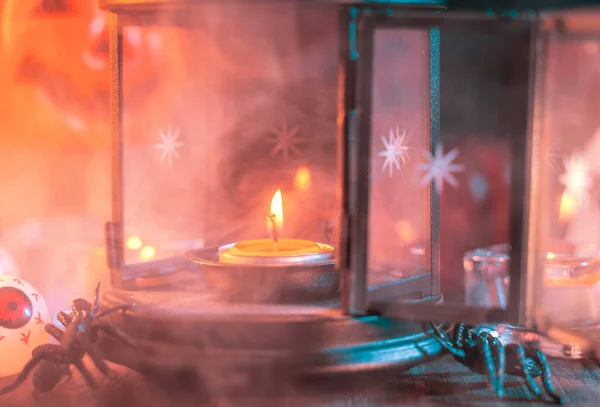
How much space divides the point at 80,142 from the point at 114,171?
104 cm

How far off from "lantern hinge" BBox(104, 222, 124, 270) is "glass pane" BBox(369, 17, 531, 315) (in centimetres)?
82

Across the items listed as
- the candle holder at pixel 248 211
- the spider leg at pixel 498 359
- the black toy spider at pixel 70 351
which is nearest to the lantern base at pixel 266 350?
the candle holder at pixel 248 211

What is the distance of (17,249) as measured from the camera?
280 cm

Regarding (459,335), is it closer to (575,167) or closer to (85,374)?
(85,374)

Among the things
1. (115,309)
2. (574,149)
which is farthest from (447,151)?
(115,309)

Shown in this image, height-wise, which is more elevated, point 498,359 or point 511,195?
point 511,195

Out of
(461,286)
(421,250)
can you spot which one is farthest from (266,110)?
(461,286)

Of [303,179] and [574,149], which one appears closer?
[303,179]

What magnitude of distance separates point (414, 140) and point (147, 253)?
3.85ft

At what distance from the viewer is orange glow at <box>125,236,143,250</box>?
2.36 m

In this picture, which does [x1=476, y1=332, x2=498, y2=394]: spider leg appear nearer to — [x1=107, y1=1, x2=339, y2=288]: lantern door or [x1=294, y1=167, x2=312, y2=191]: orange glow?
[x1=107, y1=1, x2=339, y2=288]: lantern door

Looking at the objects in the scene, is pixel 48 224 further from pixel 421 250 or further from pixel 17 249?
pixel 421 250

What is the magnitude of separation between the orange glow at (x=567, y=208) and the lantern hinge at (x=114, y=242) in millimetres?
2118

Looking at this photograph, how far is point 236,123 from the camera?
8.89ft
